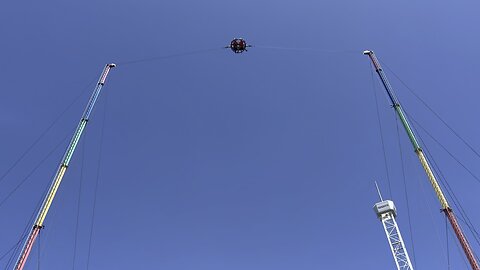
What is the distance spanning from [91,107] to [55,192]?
17.6m

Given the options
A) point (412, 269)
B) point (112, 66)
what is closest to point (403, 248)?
point (412, 269)

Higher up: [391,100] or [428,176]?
[391,100]

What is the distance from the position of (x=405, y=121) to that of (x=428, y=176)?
10.5m

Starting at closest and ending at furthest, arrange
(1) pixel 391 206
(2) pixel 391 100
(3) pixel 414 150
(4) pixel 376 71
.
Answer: (3) pixel 414 150 → (2) pixel 391 100 → (4) pixel 376 71 → (1) pixel 391 206

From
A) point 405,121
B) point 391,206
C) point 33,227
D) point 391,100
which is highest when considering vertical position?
point 391,206

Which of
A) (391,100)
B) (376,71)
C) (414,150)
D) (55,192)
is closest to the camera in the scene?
(55,192)

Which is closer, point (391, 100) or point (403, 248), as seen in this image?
point (391, 100)

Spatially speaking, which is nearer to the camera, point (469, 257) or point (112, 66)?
point (469, 257)

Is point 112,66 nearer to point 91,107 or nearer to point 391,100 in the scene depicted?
point 91,107

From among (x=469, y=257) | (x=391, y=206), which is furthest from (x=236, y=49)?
(x=391, y=206)

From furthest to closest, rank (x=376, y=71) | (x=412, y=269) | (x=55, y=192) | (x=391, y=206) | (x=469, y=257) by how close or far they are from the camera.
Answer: (x=391, y=206) → (x=412, y=269) → (x=376, y=71) → (x=55, y=192) → (x=469, y=257)

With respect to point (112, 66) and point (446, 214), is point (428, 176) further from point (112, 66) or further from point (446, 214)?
point (112, 66)

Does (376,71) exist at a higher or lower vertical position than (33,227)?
higher

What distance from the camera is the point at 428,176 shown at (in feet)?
170
